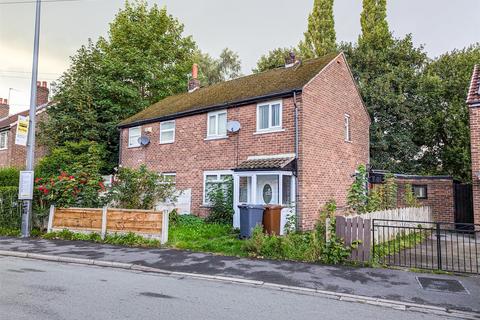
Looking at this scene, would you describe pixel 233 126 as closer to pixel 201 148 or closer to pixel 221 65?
pixel 201 148

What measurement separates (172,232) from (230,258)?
4216 millimetres

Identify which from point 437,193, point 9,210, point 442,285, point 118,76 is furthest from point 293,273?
point 118,76

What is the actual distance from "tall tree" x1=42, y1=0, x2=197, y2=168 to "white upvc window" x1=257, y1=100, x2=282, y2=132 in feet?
44.4

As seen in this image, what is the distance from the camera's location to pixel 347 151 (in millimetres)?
17172

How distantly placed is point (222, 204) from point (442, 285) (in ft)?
31.3

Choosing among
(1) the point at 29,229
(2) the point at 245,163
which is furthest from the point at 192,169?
(1) the point at 29,229

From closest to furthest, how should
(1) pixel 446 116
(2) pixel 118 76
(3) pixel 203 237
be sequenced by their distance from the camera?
(3) pixel 203 237 → (1) pixel 446 116 → (2) pixel 118 76

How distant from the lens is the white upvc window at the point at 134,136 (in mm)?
20922

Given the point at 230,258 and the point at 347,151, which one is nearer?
the point at 230,258

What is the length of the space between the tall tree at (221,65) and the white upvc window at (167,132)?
2404 cm

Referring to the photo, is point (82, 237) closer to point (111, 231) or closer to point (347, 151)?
point (111, 231)

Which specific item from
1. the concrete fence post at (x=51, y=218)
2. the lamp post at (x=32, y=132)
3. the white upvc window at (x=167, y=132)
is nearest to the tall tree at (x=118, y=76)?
the white upvc window at (x=167, y=132)

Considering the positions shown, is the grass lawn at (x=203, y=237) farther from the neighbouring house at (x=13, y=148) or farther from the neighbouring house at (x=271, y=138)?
the neighbouring house at (x=13, y=148)

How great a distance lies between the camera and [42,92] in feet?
105
